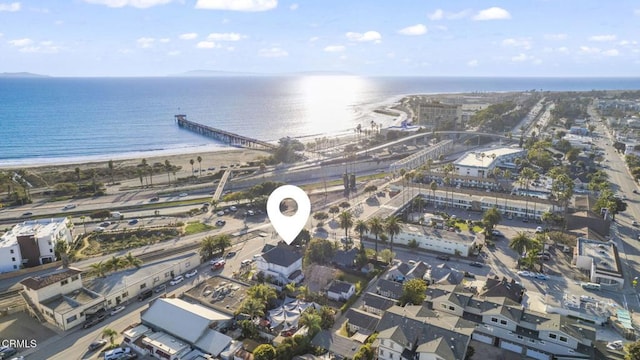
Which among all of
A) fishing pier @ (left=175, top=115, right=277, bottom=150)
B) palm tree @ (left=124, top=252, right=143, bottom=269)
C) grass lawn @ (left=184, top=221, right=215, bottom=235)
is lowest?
grass lawn @ (left=184, top=221, right=215, bottom=235)

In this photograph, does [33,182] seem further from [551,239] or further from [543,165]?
[543,165]

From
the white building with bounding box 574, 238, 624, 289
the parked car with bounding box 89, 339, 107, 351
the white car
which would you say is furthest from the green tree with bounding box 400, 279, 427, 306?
the parked car with bounding box 89, 339, 107, 351

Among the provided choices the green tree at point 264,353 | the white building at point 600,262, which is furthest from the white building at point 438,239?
the green tree at point 264,353

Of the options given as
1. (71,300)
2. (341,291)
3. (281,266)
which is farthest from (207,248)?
(341,291)

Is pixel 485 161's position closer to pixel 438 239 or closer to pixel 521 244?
pixel 438 239

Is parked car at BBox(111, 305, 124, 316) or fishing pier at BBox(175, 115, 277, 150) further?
fishing pier at BBox(175, 115, 277, 150)

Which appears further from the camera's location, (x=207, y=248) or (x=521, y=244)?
(x=207, y=248)

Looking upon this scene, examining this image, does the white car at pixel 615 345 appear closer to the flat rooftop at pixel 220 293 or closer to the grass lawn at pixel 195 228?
the flat rooftop at pixel 220 293

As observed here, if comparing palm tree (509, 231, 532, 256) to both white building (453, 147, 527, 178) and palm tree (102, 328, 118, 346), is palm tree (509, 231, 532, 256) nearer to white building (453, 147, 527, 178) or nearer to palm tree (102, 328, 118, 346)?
white building (453, 147, 527, 178)

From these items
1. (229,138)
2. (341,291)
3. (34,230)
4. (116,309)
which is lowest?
(116,309)
